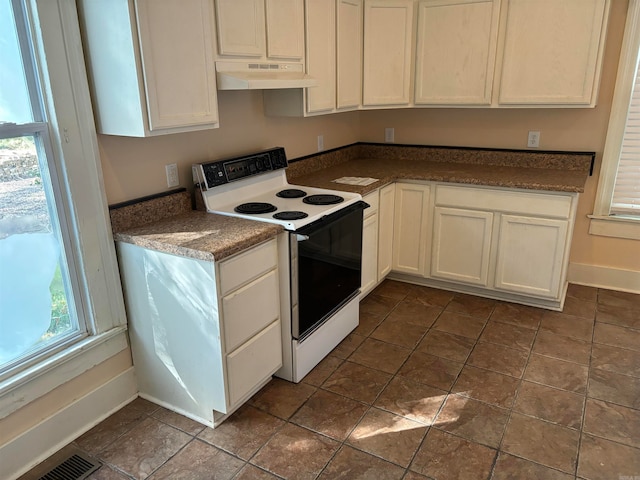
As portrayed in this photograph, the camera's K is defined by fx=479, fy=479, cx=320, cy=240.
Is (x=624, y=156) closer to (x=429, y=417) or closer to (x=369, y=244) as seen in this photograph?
(x=369, y=244)

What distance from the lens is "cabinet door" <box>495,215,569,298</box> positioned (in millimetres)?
3092

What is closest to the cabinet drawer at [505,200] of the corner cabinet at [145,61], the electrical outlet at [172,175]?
the electrical outlet at [172,175]

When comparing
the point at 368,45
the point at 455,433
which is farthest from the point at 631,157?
the point at 455,433

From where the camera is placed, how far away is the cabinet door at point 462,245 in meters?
3.31

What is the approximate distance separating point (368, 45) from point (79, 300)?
2.50 m

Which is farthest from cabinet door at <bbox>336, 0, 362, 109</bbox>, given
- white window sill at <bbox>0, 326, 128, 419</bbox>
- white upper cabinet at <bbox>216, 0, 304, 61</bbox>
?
white window sill at <bbox>0, 326, 128, 419</bbox>

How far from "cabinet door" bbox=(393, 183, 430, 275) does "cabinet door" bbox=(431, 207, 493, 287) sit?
0.09 meters

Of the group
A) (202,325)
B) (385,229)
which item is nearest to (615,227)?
(385,229)

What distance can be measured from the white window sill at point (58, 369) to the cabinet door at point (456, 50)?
2.65 metres

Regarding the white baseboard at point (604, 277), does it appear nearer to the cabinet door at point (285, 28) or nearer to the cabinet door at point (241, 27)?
the cabinet door at point (285, 28)

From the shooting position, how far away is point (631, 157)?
10.8ft

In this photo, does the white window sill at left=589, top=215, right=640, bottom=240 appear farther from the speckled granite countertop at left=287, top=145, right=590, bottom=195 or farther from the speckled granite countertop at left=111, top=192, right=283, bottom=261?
the speckled granite countertop at left=111, top=192, right=283, bottom=261

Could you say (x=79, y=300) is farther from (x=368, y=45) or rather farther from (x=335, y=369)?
(x=368, y=45)

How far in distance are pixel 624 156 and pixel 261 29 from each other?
261cm
